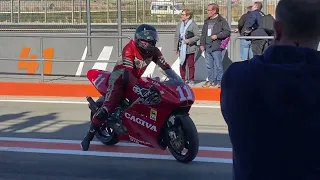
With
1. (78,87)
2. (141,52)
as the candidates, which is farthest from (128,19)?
(141,52)

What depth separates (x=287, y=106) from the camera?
1.88 m

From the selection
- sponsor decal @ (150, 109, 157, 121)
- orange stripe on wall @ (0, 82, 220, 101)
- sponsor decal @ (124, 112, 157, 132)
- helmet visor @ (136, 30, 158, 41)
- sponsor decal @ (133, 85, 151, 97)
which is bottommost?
orange stripe on wall @ (0, 82, 220, 101)

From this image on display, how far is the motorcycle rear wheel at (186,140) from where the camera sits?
6.93m

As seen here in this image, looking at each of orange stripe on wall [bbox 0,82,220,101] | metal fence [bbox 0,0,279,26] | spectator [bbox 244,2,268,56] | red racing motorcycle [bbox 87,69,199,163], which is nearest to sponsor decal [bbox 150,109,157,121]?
red racing motorcycle [bbox 87,69,199,163]

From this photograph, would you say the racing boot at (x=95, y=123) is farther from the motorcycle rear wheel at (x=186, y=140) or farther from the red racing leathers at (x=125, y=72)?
the motorcycle rear wheel at (x=186, y=140)

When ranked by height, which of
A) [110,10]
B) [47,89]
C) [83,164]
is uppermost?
[110,10]

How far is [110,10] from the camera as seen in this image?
15.6m

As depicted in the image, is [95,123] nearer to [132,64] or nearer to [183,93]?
[132,64]

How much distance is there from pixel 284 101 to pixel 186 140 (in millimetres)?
5187

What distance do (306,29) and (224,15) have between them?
1196cm

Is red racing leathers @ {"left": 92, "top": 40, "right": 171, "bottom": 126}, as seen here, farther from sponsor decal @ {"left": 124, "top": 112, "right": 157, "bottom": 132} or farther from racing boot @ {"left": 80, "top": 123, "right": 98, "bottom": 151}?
racing boot @ {"left": 80, "top": 123, "right": 98, "bottom": 151}

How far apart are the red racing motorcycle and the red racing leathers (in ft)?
0.35

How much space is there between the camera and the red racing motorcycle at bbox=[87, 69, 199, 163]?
22.9 feet

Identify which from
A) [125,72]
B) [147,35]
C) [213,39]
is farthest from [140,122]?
[213,39]
